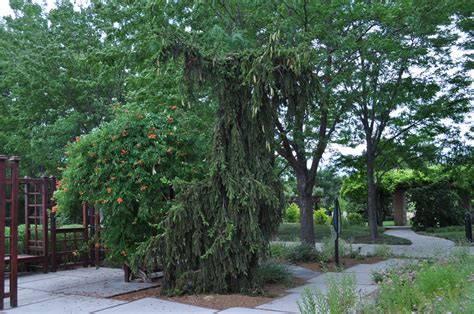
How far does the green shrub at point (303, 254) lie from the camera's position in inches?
432

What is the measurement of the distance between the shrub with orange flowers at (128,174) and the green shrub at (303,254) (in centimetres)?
395

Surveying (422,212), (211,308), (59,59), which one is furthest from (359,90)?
(422,212)

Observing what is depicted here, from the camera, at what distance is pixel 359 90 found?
12922 millimetres

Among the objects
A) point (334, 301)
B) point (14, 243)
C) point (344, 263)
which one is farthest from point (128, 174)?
point (344, 263)

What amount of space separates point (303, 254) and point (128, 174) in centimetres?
520

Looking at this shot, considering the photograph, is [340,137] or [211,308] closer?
[211,308]

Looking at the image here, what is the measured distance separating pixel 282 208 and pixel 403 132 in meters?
10.3

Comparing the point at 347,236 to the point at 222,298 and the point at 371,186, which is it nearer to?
the point at 371,186

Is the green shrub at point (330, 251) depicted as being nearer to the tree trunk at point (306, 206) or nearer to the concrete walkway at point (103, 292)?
the concrete walkway at point (103, 292)

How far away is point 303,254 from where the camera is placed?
11016 millimetres

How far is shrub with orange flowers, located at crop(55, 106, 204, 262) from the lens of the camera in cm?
784

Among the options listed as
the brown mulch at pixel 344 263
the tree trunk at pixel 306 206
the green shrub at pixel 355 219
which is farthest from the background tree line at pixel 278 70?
the green shrub at pixel 355 219

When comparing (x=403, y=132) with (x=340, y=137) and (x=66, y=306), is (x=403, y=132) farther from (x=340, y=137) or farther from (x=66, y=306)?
(x=66, y=306)

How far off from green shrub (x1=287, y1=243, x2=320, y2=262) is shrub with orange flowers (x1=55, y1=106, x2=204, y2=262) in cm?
395
